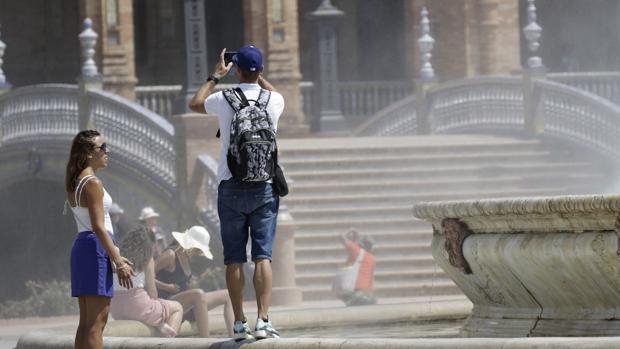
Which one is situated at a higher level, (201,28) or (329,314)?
(201,28)

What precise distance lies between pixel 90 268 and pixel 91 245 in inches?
4.7

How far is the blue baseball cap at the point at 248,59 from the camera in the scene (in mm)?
10211

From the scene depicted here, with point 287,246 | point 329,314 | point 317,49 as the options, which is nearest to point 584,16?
point 317,49

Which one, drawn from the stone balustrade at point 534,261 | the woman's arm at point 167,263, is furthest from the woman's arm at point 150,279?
the stone balustrade at point 534,261

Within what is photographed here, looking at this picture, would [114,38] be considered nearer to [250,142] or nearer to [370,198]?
[370,198]

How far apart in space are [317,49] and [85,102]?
22.5 ft

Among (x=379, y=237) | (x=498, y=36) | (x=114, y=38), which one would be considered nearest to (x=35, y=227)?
(x=114, y=38)

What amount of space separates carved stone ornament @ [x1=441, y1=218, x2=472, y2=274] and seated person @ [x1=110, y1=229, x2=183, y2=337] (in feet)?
9.36

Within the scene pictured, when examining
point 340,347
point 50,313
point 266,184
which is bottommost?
point 50,313

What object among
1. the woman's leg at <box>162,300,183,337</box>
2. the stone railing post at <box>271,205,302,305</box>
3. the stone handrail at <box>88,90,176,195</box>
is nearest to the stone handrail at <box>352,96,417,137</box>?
the stone handrail at <box>88,90,176,195</box>

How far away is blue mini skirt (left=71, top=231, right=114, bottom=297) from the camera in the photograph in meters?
9.95

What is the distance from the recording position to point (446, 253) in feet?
37.7

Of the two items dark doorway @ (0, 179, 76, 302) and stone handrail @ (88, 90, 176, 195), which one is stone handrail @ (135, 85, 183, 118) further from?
stone handrail @ (88, 90, 176, 195)

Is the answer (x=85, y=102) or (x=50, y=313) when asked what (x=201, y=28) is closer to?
(x=85, y=102)
